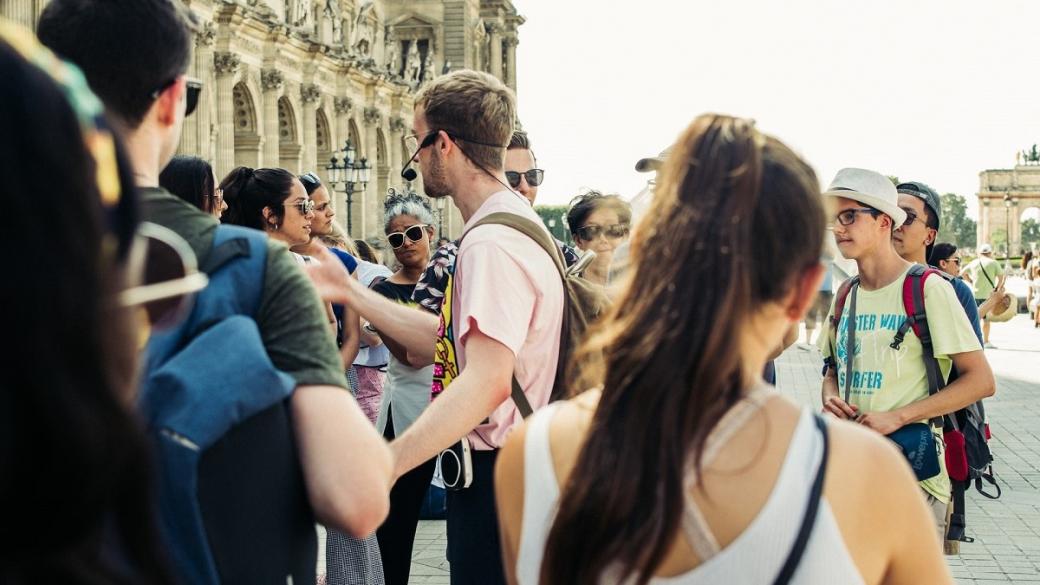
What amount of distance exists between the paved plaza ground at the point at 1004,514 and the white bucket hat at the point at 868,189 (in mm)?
2847

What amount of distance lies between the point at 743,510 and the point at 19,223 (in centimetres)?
110

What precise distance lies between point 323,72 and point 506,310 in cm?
4842

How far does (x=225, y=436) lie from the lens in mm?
2055

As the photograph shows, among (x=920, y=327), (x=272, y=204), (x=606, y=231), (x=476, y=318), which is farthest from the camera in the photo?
(x=606, y=231)

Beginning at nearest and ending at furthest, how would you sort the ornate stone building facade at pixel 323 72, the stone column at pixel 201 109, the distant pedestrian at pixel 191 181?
the distant pedestrian at pixel 191 181
the stone column at pixel 201 109
the ornate stone building facade at pixel 323 72

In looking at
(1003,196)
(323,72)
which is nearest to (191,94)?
(323,72)

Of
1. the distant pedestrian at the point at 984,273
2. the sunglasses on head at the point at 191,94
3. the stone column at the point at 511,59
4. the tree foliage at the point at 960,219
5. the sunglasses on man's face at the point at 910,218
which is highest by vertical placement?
the stone column at the point at 511,59

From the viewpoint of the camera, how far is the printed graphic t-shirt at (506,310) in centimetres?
369

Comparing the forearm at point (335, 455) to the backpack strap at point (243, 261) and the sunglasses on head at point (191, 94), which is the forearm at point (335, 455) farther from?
the sunglasses on head at point (191, 94)

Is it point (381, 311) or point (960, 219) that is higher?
point (381, 311)

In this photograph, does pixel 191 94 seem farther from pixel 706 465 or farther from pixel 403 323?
pixel 403 323

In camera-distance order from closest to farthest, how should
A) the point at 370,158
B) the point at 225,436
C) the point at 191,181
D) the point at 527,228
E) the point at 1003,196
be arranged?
the point at 225,436
the point at 527,228
the point at 191,181
the point at 370,158
the point at 1003,196

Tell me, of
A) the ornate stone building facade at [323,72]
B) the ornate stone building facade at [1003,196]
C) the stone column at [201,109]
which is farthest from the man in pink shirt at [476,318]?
the ornate stone building facade at [1003,196]

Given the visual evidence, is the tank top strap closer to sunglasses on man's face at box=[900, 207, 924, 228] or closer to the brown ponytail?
the brown ponytail
